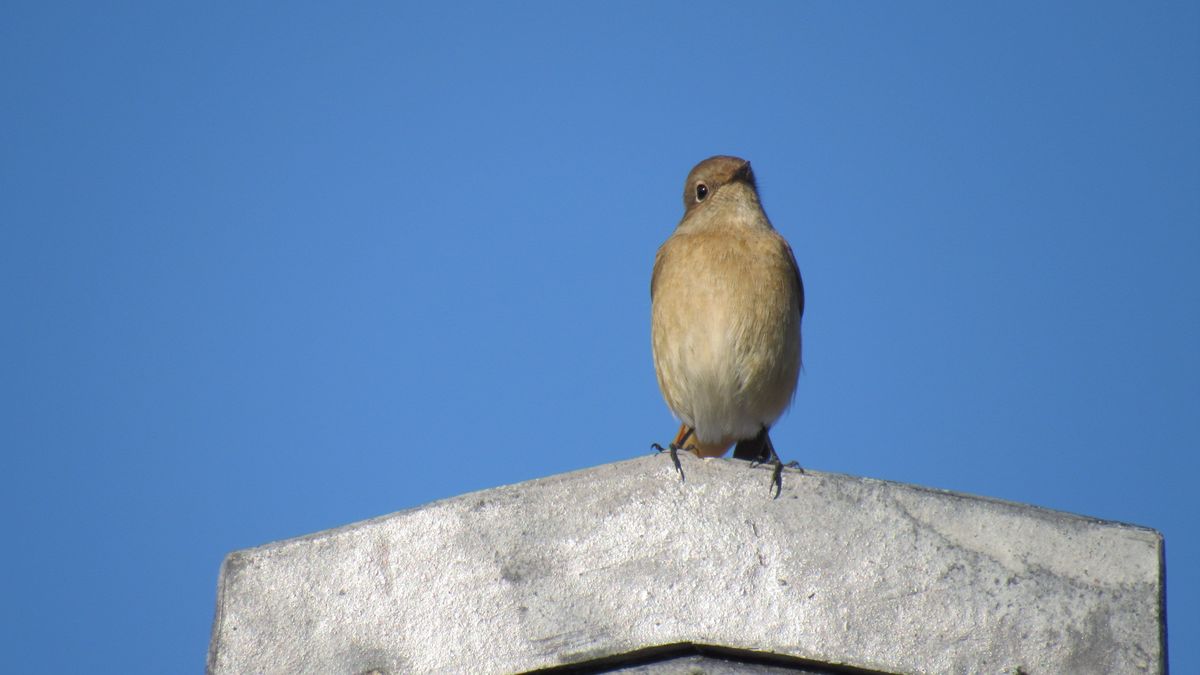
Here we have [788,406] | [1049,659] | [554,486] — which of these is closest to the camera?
[1049,659]

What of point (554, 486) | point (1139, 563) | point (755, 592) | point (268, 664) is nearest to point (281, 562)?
point (268, 664)

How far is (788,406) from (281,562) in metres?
3.28

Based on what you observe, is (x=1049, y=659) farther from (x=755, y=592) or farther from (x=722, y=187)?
(x=722, y=187)

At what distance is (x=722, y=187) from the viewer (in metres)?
7.32

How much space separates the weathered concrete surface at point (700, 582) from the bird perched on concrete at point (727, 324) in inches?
82.1

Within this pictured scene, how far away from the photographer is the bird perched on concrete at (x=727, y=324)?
261 inches

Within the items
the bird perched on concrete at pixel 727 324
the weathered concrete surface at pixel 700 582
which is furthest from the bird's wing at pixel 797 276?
the weathered concrete surface at pixel 700 582

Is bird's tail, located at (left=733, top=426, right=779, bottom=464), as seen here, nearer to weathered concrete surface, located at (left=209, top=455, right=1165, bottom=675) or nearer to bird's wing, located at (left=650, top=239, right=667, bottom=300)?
bird's wing, located at (left=650, top=239, right=667, bottom=300)

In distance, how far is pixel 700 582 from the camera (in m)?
4.27

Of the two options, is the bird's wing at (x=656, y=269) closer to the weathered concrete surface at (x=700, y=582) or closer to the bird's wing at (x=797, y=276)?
the bird's wing at (x=797, y=276)

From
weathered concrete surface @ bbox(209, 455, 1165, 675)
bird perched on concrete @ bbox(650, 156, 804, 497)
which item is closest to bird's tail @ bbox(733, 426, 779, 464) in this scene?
bird perched on concrete @ bbox(650, 156, 804, 497)

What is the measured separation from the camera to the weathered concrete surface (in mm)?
4180

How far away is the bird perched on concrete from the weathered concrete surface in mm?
2086

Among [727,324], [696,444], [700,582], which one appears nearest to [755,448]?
[696,444]
